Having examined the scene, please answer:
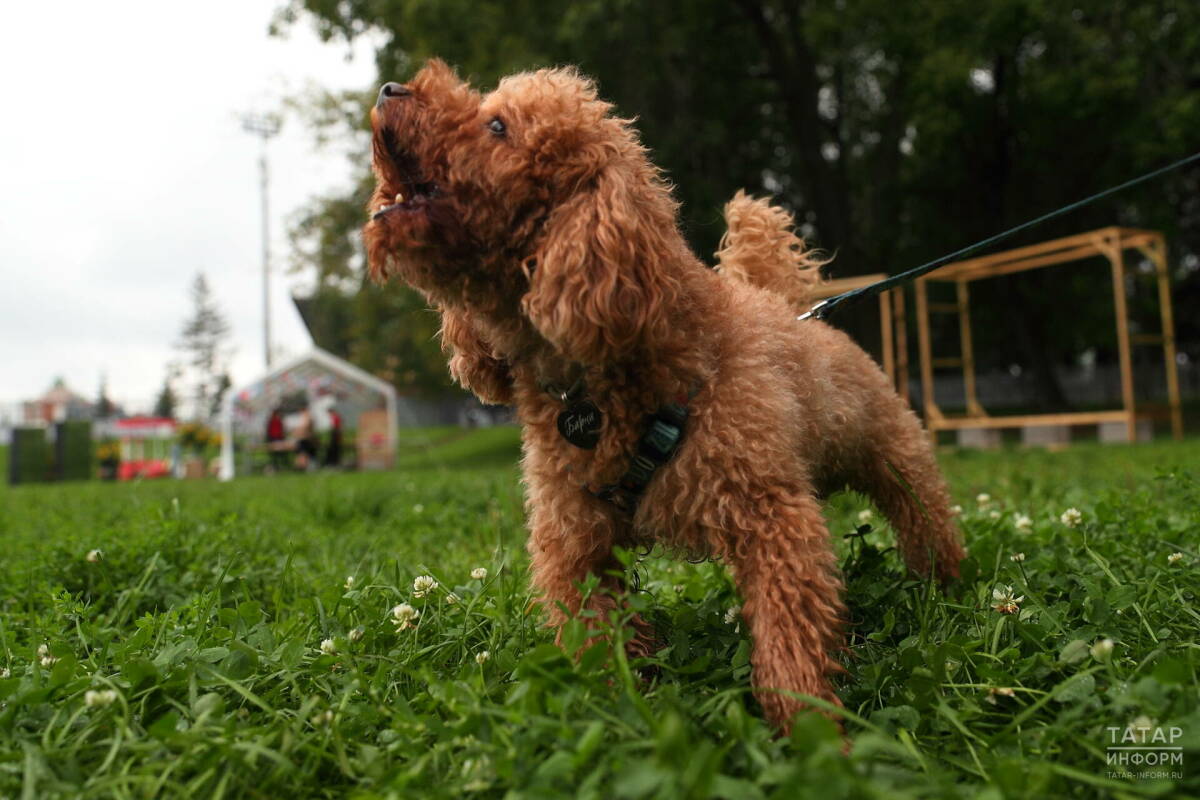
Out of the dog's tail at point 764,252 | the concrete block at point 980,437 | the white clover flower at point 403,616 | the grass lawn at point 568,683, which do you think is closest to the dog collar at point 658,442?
the grass lawn at point 568,683

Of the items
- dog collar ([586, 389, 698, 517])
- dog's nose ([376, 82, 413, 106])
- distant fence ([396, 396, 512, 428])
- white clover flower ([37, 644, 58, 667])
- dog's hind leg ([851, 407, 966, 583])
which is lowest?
white clover flower ([37, 644, 58, 667])

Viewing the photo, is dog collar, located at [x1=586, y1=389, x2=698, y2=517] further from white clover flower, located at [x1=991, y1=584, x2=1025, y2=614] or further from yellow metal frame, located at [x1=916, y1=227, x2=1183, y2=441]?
yellow metal frame, located at [x1=916, y1=227, x2=1183, y2=441]

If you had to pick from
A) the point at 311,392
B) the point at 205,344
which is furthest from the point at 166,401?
the point at 311,392

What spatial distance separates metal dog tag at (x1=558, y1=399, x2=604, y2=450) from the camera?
2.14 m

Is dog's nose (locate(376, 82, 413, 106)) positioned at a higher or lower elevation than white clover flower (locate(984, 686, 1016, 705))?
higher

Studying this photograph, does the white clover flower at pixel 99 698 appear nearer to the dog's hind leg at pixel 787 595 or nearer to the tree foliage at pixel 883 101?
the dog's hind leg at pixel 787 595

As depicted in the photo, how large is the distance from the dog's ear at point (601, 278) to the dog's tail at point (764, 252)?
1.23 m

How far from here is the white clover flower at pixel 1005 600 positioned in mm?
2336

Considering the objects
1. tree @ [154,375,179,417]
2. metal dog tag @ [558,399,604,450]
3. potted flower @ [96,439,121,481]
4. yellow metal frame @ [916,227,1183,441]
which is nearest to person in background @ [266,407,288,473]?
potted flower @ [96,439,121,481]

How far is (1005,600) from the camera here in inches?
93.6

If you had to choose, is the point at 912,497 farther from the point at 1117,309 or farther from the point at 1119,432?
the point at 1119,432

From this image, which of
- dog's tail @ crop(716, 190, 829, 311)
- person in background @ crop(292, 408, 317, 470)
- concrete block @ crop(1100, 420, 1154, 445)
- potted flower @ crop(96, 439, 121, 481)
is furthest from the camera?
potted flower @ crop(96, 439, 121, 481)

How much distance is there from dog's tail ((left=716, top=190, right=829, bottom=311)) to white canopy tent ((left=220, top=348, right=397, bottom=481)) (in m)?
17.5

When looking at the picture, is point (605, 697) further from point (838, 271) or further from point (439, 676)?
point (838, 271)
